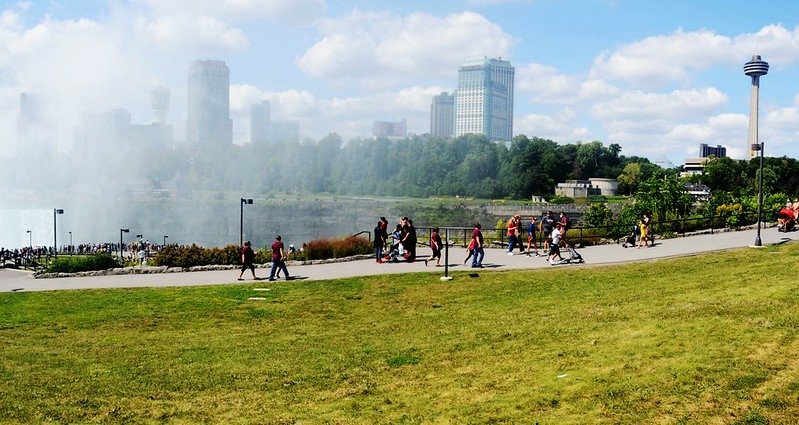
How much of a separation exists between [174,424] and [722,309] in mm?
9752

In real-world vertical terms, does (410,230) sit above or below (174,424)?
above

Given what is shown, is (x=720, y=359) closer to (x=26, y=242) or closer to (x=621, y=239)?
(x=621, y=239)

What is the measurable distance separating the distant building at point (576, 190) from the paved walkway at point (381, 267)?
129 meters

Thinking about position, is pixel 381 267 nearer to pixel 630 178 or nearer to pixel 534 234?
pixel 534 234

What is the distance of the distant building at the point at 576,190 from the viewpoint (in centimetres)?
15438

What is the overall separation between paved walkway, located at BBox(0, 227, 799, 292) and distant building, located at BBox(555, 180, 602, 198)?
422ft

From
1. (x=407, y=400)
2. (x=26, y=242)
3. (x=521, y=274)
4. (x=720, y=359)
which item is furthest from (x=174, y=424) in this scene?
(x=26, y=242)

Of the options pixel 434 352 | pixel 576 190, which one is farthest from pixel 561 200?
pixel 434 352

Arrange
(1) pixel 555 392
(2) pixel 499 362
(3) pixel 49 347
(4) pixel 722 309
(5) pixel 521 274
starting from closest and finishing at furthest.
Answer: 1. (1) pixel 555 392
2. (2) pixel 499 362
3. (4) pixel 722 309
4. (3) pixel 49 347
5. (5) pixel 521 274

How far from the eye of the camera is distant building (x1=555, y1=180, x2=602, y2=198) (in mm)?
154375

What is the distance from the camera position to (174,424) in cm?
912

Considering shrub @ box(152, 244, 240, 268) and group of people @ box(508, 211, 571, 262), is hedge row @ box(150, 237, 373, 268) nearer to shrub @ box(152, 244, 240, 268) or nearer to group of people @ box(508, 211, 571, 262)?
shrub @ box(152, 244, 240, 268)

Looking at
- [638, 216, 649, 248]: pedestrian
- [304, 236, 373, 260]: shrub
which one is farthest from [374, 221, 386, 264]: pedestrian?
[638, 216, 649, 248]: pedestrian

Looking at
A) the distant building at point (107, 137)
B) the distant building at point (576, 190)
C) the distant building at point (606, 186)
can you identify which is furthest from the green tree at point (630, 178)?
the distant building at point (107, 137)
